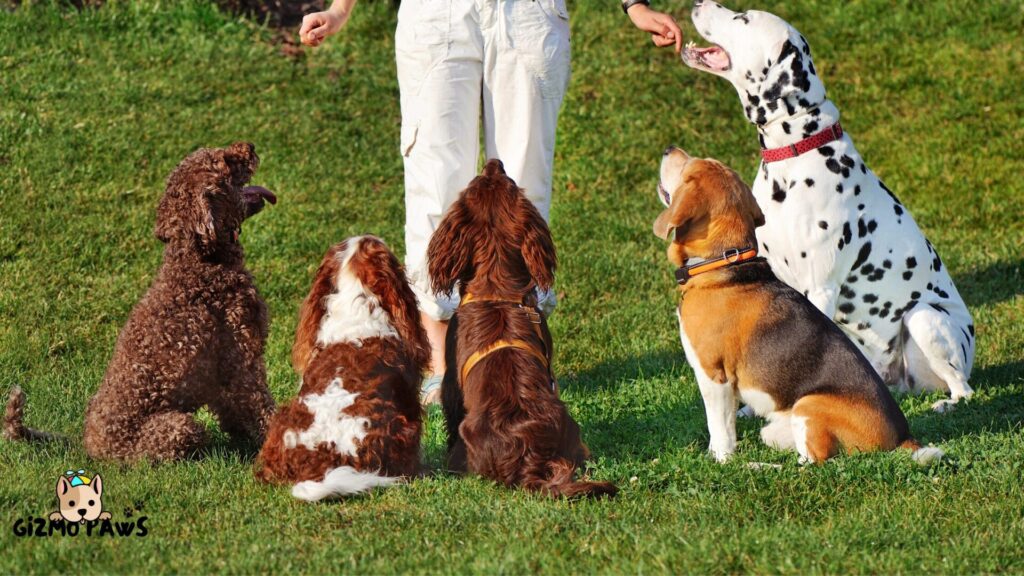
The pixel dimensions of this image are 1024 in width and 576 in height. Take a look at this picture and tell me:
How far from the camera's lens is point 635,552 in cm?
471

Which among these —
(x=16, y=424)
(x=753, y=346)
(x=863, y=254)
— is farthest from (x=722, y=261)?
(x=16, y=424)

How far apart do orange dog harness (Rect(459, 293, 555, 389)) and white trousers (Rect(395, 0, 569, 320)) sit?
1.02 m

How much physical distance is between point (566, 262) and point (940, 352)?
12.0 feet

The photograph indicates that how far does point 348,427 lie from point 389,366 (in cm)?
37

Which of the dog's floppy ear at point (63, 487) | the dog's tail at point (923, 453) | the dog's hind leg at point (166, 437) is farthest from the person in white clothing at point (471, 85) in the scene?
the dog's tail at point (923, 453)

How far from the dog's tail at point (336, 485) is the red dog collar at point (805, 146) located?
340 cm

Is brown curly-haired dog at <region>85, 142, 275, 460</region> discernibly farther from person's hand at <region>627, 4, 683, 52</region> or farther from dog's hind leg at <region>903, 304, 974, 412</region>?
dog's hind leg at <region>903, 304, 974, 412</region>

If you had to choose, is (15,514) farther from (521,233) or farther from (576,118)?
(576,118)

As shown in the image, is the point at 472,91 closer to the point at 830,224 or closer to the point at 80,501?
the point at 830,224

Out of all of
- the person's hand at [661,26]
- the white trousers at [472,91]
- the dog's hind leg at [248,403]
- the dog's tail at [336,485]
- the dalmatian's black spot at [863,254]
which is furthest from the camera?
the dalmatian's black spot at [863,254]

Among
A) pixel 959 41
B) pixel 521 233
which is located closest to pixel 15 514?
pixel 521 233

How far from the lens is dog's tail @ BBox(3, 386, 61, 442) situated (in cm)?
584

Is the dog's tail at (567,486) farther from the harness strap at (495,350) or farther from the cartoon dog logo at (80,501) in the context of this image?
the cartoon dog logo at (80,501)

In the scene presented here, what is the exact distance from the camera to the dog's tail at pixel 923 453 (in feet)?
18.6
